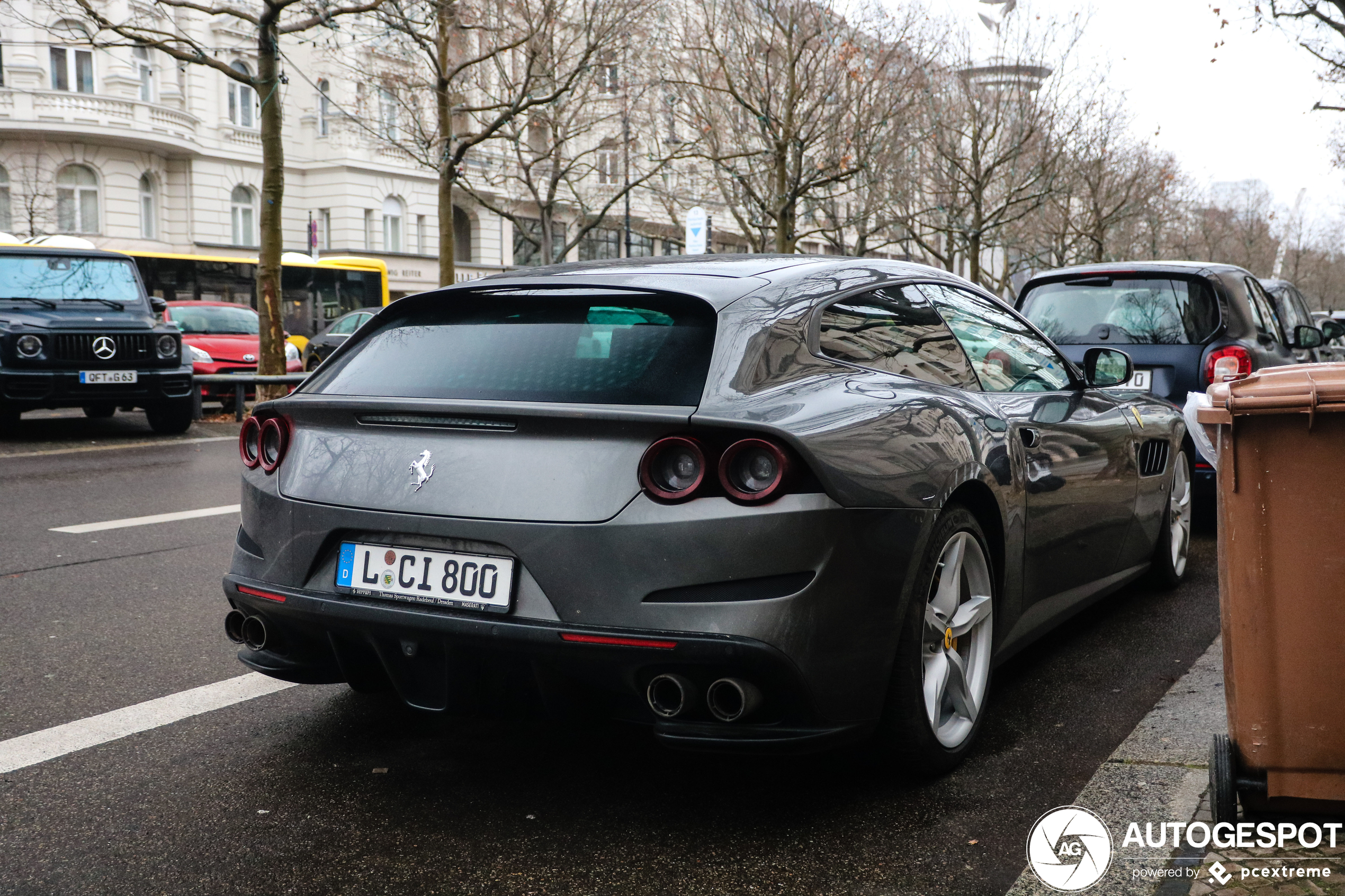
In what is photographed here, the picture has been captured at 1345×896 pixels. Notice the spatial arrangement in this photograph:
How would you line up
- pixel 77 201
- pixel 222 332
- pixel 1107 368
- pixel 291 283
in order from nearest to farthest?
pixel 1107 368 < pixel 222 332 < pixel 291 283 < pixel 77 201

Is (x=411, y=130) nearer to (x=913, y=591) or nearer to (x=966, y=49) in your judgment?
(x=966, y=49)

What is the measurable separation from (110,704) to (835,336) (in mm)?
2591

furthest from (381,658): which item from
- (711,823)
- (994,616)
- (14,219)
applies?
(14,219)

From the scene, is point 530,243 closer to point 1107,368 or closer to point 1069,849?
point 1107,368

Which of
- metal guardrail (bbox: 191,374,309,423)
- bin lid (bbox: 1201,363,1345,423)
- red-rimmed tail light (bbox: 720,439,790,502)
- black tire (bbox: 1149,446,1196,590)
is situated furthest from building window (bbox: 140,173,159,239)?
bin lid (bbox: 1201,363,1345,423)

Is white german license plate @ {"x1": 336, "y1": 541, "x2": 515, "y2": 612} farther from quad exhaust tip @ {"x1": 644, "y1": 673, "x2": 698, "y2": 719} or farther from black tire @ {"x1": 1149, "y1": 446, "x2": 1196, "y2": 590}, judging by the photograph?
black tire @ {"x1": 1149, "y1": 446, "x2": 1196, "y2": 590}

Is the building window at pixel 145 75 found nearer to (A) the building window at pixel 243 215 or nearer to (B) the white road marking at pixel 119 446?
(A) the building window at pixel 243 215

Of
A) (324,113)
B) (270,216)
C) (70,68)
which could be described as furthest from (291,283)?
(324,113)

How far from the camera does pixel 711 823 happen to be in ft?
10.2

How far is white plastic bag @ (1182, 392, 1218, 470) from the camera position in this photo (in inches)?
118

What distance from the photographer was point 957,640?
353cm

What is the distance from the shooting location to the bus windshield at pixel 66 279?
1309 centimetres

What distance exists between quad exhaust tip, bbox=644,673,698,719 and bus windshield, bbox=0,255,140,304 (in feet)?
40.3

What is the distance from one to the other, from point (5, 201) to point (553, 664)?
130ft
